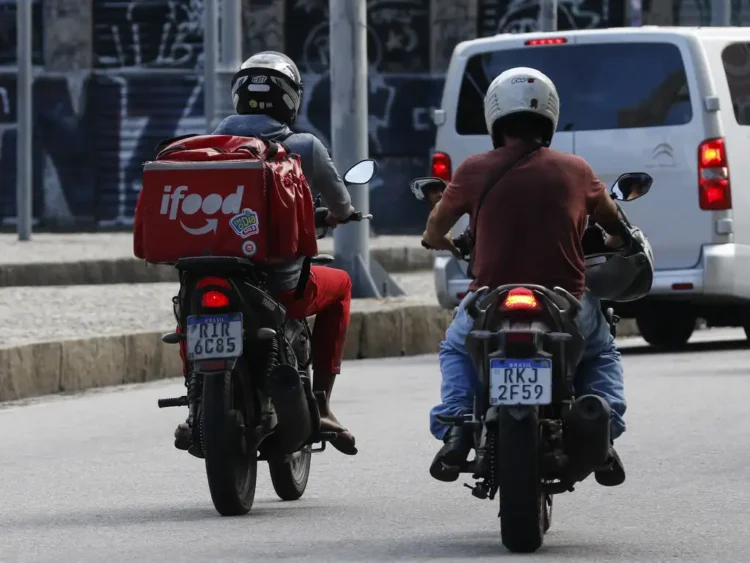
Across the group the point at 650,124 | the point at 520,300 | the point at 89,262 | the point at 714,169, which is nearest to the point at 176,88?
the point at 89,262

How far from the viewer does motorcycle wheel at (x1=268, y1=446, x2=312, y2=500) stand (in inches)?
299

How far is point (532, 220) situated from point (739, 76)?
25.4 feet

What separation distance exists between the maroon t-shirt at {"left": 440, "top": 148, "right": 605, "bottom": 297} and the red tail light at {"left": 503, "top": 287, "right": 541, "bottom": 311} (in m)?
0.21

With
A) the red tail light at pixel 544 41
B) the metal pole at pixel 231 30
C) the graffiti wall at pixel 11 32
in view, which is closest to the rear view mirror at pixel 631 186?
the red tail light at pixel 544 41

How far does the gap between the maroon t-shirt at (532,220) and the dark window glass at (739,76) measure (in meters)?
7.39

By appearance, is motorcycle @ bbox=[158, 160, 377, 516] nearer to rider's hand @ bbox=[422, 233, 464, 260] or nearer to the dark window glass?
rider's hand @ bbox=[422, 233, 464, 260]

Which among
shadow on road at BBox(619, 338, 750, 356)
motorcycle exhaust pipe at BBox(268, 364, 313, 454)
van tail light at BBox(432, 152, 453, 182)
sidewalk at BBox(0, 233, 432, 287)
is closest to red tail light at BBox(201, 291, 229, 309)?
motorcycle exhaust pipe at BBox(268, 364, 313, 454)

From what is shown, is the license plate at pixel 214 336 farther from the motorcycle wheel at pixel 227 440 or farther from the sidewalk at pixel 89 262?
the sidewalk at pixel 89 262

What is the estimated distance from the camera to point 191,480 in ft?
27.4

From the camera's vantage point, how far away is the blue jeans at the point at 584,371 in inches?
250

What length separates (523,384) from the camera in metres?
5.95

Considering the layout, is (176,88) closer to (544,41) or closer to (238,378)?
(544,41)

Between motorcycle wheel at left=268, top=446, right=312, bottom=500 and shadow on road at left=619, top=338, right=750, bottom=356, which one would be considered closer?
motorcycle wheel at left=268, top=446, right=312, bottom=500

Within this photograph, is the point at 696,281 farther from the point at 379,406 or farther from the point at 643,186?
the point at 643,186
